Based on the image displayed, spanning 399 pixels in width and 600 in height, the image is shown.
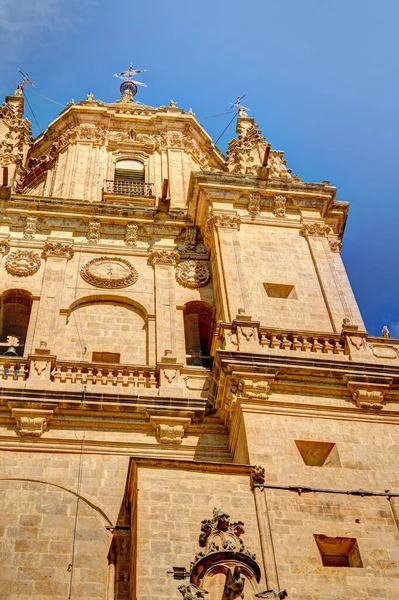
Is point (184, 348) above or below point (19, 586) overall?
above

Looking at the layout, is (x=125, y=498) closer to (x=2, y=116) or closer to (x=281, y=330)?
(x=281, y=330)

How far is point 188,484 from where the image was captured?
1366 cm

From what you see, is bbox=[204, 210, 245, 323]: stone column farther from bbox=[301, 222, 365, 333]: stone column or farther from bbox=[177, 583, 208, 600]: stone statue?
bbox=[177, 583, 208, 600]: stone statue

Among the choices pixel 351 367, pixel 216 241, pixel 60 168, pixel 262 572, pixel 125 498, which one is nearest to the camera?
pixel 262 572

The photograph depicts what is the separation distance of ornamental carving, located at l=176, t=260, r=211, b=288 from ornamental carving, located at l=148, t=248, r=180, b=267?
225 mm

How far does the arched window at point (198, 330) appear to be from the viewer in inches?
815

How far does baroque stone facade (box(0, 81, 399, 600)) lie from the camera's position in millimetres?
12945

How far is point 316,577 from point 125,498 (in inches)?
161

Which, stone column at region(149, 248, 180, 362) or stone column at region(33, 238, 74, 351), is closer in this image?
stone column at region(33, 238, 74, 351)

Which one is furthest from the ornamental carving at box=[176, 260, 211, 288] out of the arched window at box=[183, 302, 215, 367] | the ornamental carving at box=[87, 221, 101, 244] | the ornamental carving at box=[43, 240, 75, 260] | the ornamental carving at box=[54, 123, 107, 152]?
the ornamental carving at box=[54, 123, 107, 152]

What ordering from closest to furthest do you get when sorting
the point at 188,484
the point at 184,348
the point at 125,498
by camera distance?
1. the point at 188,484
2. the point at 125,498
3. the point at 184,348

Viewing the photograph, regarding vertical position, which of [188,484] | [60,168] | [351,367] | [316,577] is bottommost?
[316,577]

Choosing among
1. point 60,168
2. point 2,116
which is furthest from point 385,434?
point 2,116

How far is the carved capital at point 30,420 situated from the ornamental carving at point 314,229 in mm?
9444
